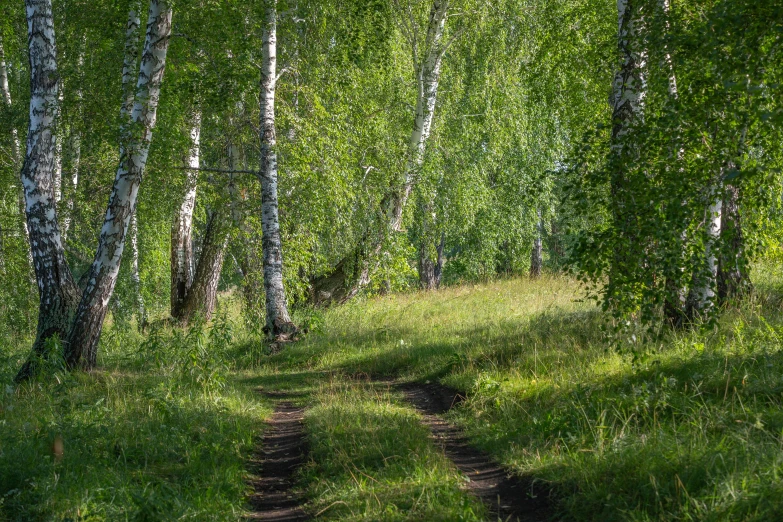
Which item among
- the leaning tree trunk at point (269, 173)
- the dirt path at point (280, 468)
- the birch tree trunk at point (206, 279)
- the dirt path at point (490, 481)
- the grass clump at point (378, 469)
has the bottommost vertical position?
the dirt path at point (280, 468)

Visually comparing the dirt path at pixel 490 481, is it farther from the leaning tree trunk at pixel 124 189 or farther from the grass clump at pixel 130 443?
the leaning tree trunk at pixel 124 189

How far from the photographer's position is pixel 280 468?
6652mm

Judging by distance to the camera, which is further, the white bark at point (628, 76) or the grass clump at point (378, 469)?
the white bark at point (628, 76)

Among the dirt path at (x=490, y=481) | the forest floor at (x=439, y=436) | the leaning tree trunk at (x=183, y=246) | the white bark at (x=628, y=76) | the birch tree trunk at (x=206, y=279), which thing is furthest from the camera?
the birch tree trunk at (x=206, y=279)

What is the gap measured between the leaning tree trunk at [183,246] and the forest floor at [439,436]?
5981 millimetres

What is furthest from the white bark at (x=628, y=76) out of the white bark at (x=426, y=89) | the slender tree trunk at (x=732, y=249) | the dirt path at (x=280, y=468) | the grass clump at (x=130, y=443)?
the white bark at (x=426, y=89)

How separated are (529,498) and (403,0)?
1379 cm

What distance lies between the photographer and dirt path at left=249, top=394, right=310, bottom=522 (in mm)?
5523

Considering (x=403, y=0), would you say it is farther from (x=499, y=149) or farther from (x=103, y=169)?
(x=103, y=169)

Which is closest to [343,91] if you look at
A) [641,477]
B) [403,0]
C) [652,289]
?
[403,0]

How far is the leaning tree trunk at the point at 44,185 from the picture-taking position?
10.1 meters

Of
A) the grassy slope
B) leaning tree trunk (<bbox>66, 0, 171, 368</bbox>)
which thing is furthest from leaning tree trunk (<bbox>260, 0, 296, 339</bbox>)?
leaning tree trunk (<bbox>66, 0, 171, 368</bbox>)

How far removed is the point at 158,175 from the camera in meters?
12.4

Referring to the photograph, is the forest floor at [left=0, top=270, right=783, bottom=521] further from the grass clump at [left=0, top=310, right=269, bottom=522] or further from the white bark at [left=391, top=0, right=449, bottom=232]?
the white bark at [left=391, top=0, right=449, bottom=232]
